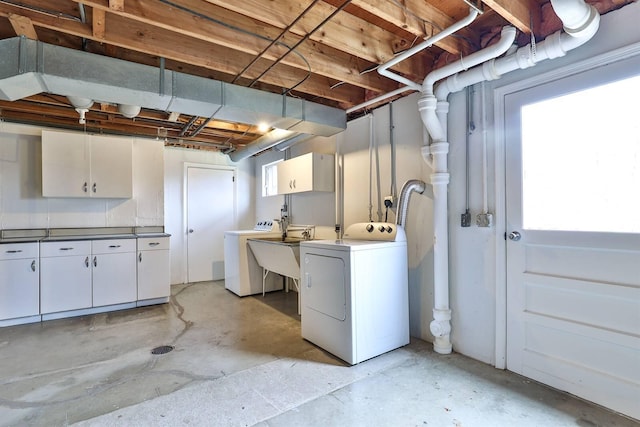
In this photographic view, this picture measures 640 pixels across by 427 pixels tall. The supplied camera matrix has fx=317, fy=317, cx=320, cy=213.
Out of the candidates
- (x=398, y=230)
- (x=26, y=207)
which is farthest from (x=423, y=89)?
(x=26, y=207)

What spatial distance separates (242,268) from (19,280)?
251cm

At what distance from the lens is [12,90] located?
7.60 feet

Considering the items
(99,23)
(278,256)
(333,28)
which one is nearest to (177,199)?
(278,256)

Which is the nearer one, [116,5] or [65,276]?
[116,5]

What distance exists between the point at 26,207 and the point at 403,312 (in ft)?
15.5

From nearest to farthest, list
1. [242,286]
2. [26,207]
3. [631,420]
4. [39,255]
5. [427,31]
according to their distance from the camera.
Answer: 1. [631,420]
2. [427,31]
3. [39,255]
4. [26,207]
5. [242,286]

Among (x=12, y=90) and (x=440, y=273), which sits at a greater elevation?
(x=12, y=90)

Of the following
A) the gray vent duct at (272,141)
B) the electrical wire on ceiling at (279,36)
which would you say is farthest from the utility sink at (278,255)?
the electrical wire on ceiling at (279,36)

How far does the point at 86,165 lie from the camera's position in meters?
4.11

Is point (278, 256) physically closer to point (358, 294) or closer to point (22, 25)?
point (358, 294)

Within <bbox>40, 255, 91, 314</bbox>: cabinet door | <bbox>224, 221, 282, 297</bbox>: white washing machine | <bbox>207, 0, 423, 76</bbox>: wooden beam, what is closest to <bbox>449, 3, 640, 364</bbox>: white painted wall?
<bbox>207, 0, 423, 76</bbox>: wooden beam

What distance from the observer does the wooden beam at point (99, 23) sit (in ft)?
6.56

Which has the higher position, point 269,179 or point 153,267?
point 269,179

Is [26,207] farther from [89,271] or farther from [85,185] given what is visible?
[89,271]
